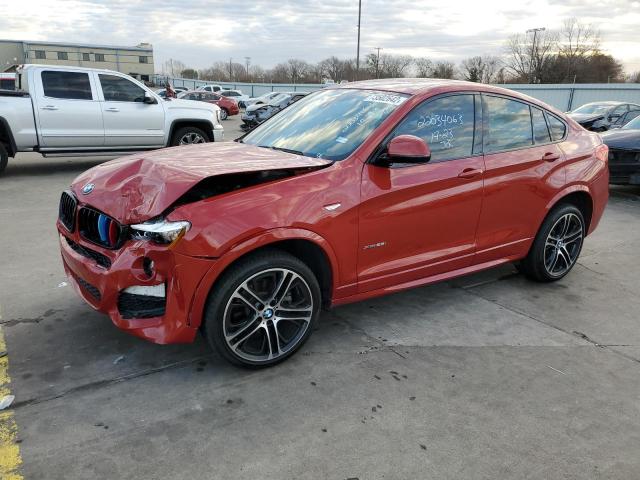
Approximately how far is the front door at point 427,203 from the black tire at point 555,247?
3.08ft

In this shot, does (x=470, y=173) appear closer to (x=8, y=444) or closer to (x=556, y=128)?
(x=556, y=128)

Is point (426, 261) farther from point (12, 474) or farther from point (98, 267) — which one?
point (12, 474)

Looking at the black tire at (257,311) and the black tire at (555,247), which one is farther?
the black tire at (555,247)

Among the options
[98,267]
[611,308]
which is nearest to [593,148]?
[611,308]

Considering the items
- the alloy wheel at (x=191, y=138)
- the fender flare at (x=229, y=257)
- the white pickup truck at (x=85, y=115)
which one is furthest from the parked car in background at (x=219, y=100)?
the fender flare at (x=229, y=257)

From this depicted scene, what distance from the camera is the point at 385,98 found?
3.88 m

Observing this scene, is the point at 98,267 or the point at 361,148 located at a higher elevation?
the point at 361,148

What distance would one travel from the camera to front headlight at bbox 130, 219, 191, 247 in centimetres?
283

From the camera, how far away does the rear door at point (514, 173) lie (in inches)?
163

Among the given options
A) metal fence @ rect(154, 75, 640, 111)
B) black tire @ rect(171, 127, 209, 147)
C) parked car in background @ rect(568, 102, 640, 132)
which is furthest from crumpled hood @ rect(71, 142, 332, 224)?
metal fence @ rect(154, 75, 640, 111)

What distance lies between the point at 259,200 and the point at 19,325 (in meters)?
2.15

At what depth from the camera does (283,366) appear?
3.36 m

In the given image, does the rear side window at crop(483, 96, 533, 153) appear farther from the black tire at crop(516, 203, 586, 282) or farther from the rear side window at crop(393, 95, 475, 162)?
the black tire at crop(516, 203, 586, 282)

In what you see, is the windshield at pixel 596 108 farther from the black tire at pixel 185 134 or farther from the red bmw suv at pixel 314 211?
the red bmw suv at pixel 314 211
